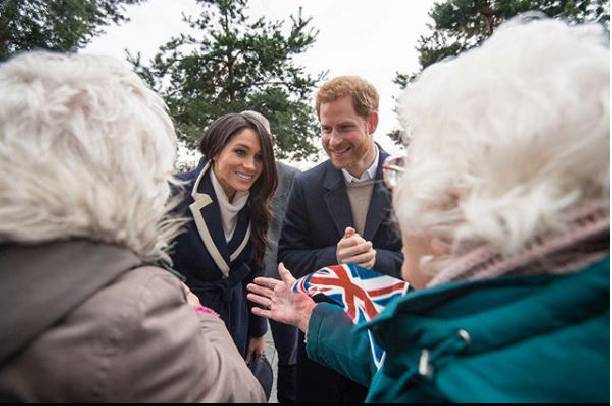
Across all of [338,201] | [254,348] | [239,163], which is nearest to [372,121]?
[338,201]

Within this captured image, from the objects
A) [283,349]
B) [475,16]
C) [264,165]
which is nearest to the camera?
[264,165]

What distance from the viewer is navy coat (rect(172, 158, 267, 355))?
239 centimetres

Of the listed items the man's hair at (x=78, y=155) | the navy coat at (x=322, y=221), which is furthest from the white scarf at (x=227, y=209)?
the man's hair at (x=78, y=155)

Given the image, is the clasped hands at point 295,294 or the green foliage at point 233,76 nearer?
the clasped hands at point 295,294

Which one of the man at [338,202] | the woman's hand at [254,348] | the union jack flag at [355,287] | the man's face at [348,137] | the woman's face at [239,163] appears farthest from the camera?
the woman's hand at [254,348]

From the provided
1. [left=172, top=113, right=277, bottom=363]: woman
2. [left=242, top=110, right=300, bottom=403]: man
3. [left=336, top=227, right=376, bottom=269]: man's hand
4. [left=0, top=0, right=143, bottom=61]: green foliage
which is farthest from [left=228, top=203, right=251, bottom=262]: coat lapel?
[left=0, top=0, right=143, bottom=61]: green foliage

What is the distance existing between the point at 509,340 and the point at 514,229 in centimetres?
19

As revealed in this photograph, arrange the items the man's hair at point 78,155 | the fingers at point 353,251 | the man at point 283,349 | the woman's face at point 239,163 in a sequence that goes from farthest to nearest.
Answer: the man at point 283,349, the woman's face at point 239,163, the fingers at point 353,251, the man's hair at point 78,155

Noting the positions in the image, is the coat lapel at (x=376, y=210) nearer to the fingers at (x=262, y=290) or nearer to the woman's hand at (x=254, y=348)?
the fingers at (x=262, y=290)

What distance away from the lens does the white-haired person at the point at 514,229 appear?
64 cm

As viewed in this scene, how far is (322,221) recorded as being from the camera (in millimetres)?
2410

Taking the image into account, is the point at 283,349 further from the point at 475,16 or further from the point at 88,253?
the point at 475,16

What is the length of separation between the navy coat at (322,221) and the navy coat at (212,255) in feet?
0.96

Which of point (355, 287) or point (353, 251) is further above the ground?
point (353, 251)
